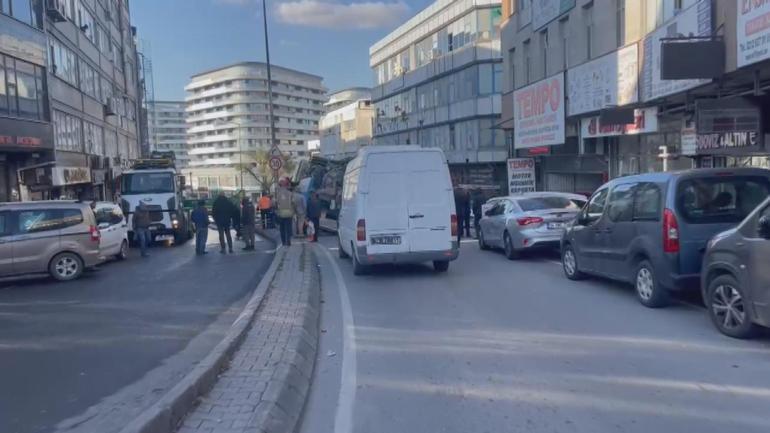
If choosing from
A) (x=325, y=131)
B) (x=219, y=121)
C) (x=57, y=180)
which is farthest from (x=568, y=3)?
(x=219, y=121)

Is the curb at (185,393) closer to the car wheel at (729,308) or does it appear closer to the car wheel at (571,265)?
the car wheel at (729,308)

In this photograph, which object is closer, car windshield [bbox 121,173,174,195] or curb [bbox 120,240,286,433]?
curb [bbox 120,240,286,433]

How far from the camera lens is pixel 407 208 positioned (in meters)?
12.1

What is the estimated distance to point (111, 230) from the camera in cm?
1756

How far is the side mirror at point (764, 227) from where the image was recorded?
6.39 meters

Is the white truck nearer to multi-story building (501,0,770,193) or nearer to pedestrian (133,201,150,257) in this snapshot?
pedestrian (133,201,150,257)

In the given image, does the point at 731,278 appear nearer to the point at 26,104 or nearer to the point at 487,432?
the point at 487,432

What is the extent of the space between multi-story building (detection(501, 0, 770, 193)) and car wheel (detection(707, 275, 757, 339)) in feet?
19.1

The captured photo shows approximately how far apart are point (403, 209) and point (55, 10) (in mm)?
22067

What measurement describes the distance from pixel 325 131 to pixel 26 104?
66.4 m

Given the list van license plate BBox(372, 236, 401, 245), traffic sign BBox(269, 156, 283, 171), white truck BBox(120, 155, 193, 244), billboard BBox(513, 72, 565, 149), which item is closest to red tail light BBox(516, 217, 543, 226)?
van license plate BBox(372, 236, 401, 245)

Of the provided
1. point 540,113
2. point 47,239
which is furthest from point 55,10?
point 540,113

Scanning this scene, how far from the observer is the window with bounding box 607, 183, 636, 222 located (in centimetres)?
939

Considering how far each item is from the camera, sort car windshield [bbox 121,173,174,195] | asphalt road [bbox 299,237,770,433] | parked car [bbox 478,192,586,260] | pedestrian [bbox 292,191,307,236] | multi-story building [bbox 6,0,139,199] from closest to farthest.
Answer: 1. asphalt road [bbox 299,237,770,433]
2. parked car [bbox 478,192,586,260]
3. pedestrian [bbox 292,191,307,236]
4. car windshield [bbox 121,173,174,195]
5. multi-story building [bbox 6,0,139,199]
